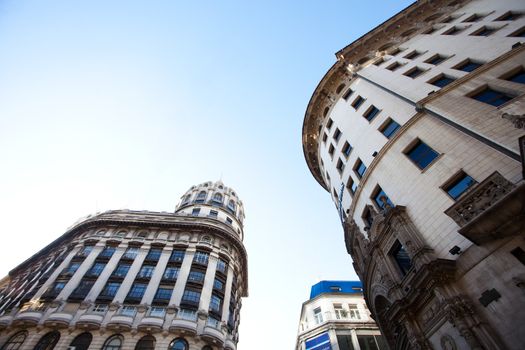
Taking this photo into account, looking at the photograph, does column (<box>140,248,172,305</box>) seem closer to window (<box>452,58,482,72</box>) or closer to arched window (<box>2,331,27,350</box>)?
arched window (<box>2,331,27,350</box>)

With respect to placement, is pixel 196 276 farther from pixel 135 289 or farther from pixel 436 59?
pixel 436 59

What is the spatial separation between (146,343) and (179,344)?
2.97 meters

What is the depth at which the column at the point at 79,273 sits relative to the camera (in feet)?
98.5

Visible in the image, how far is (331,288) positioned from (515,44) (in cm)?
4384

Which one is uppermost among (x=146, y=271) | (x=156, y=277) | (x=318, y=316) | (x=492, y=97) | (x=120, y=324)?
(x=318, y=316)

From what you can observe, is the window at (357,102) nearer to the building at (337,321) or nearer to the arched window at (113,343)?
the building at (337,321)

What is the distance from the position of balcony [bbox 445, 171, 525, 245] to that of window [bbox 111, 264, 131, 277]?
111 ft

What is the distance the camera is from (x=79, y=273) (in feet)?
107

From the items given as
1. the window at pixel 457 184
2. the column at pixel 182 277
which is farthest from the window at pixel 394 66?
the column at pixel 182 277

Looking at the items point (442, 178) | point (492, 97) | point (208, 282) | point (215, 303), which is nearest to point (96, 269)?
point (208, 282)

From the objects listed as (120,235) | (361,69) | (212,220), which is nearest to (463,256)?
(361,69)

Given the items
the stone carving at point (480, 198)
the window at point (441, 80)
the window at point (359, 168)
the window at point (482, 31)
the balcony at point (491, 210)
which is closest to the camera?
the balcony at point (491, 210)

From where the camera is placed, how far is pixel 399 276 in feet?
55.6

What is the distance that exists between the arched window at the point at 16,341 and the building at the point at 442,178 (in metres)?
31.0
